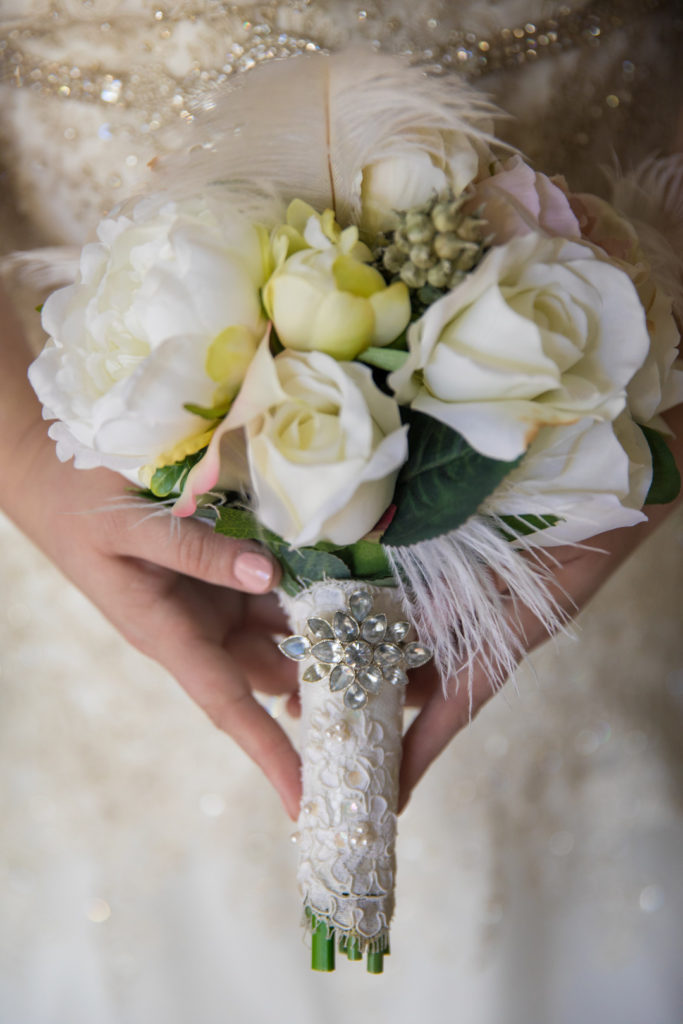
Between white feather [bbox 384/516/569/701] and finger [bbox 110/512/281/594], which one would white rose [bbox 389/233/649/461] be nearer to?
white feather [bbox 384/516/569/701]

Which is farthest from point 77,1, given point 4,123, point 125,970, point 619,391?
point 125,970

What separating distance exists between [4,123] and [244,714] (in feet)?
2.43

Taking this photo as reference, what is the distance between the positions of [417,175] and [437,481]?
0.19 meters

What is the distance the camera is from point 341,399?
1.31 feet

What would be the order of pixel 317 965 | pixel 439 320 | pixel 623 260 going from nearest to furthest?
1. pixel 439 320
2. pixel 623 260
3. pixel 317 965

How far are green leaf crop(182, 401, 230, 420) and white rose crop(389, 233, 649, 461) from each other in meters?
0.11

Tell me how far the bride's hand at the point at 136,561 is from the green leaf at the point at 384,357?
0.29 metres

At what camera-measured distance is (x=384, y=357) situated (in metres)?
0.42

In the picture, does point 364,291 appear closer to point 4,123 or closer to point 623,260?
point 623,260

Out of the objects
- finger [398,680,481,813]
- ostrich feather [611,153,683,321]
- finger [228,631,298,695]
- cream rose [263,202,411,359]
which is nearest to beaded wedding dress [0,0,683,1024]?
finger [228,631,298,695]

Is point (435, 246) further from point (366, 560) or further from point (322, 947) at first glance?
point (322, 947)

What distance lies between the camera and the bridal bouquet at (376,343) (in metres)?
→ 0.40

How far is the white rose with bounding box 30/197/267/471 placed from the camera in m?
0.41

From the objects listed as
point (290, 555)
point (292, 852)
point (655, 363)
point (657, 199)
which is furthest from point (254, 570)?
point (292, 852)
